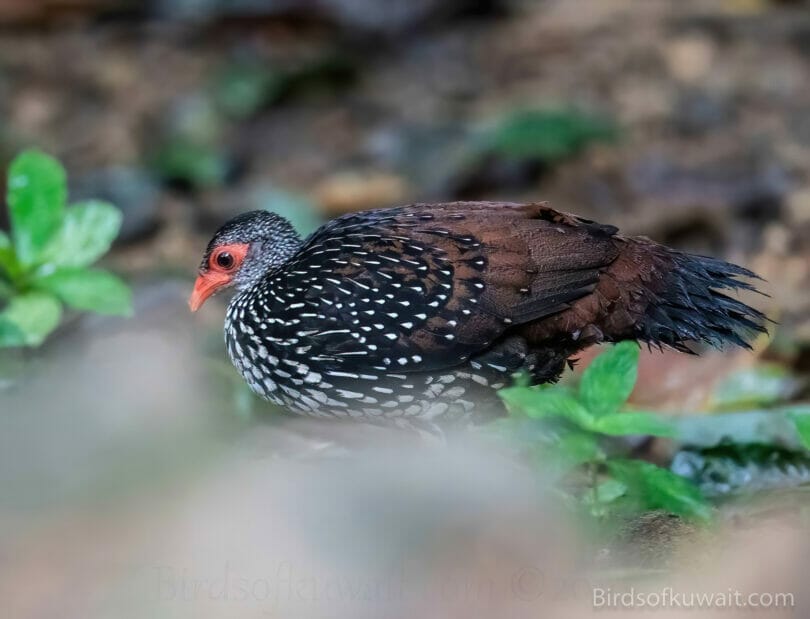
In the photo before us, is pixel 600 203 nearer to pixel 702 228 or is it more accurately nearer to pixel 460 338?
pixel 702 228

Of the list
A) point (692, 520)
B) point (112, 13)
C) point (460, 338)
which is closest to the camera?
point (692, 520)

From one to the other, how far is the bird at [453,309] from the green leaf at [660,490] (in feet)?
1.82

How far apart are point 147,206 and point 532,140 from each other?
8.94ft

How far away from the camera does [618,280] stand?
15.7ft

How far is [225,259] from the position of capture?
507 centimetres

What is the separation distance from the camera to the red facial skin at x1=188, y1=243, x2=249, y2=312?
5.07m

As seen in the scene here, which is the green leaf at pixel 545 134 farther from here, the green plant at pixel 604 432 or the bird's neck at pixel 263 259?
the green plant at pixel 604 432

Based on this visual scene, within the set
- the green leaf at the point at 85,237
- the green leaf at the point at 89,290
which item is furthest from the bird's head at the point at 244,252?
the green leaf at the point at 85,237

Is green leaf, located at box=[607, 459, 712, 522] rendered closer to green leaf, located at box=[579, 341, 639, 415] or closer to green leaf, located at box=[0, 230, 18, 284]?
green leaf, located at box=[579, 341, 639, 415]

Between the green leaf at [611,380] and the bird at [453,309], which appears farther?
the bird at [453,309]

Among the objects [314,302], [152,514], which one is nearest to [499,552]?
[152,514]

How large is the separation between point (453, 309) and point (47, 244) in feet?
6.03

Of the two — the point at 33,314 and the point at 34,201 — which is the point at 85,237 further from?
the point at 33,314

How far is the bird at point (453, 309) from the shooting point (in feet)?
14.9
